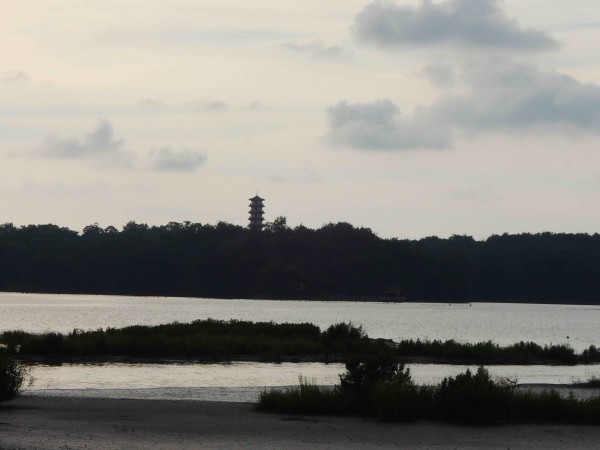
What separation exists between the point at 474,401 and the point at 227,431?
21.1 feet

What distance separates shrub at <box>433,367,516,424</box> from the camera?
27359 millimetres

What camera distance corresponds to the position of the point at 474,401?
27.5 m

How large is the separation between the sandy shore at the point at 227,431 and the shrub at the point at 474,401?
56 cm

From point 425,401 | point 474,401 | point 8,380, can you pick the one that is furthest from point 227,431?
point 8,380

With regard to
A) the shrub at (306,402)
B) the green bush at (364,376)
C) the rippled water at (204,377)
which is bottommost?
the rippled water at (204,377)

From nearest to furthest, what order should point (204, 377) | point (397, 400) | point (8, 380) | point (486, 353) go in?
point (397, 400) < point (8, 380) < point (204, 377) < point (486, 353)

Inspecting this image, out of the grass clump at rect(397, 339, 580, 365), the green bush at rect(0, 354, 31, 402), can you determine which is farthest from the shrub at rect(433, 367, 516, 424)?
the grass clump at rect(397, 339, 580, 365)

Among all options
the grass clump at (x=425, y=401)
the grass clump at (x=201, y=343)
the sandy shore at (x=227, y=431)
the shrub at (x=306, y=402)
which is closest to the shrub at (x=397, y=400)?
the grass clump at (x=425, y=401)

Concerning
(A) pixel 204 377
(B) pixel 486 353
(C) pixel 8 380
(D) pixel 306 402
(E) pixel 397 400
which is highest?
(C) pixel 8 380

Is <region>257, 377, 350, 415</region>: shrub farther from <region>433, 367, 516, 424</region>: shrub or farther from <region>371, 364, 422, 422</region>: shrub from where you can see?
<region>433, 367, 516, 424</region>: shrub

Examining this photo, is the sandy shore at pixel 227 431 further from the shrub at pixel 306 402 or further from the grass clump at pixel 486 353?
the grass clump at pixel 486 353

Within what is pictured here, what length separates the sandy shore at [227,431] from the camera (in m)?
23.4

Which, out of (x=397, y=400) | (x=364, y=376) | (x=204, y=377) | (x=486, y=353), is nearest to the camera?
(x=397, y=400)

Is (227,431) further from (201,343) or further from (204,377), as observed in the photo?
(201,343)
